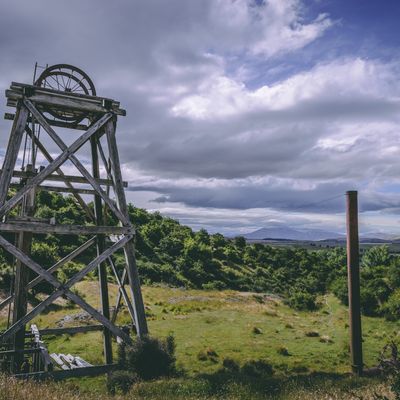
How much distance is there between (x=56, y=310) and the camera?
26641 mm

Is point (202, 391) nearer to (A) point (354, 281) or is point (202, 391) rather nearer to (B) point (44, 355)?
(B) point (44, 355)

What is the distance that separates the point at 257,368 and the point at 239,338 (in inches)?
227

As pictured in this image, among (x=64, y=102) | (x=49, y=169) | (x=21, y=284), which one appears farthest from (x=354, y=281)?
(x=64, y=102)

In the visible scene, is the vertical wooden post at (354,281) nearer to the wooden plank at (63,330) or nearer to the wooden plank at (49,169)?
the wooden plank at (63,330)

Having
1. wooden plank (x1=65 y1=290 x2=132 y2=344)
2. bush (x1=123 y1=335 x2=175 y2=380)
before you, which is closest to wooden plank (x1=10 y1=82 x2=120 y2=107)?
wooden plank (x1=65 y1=290 x2=132 y2=344)

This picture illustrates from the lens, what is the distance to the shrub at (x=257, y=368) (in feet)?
48.8

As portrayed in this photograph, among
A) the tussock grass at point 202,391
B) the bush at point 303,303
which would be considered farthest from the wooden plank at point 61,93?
the bush at point 303,303

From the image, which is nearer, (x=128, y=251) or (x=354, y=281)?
(x=128, y=251)

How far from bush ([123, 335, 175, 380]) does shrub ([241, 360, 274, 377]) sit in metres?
6.37

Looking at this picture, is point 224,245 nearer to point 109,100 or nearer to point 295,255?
point 295,255

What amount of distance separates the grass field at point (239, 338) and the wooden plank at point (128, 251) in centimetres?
172

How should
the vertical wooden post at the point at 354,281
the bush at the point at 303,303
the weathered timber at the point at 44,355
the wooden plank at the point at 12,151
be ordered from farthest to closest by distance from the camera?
the bush at the point at 303,303, the vertical wooden post at the point at 354,281, the weathered timber at the point at 44,355, the wooden plank at the point at 12,151

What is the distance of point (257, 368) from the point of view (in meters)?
15.7

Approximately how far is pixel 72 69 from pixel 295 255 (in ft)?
198
